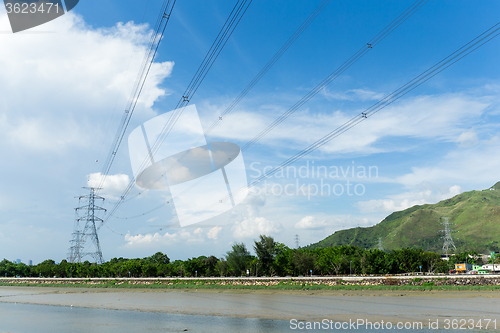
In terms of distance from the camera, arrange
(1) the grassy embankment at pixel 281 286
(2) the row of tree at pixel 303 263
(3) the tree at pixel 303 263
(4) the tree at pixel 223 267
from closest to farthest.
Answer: (1) the grassy embankment at pixel 281 286 → (2) the row of tree at pixel 303 263 → (3) the tree at pixel 303 263 → (4) the tree at pixel 223 267

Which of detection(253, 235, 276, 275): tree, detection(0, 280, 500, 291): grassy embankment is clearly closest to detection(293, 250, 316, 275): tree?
detection(253, 235, 276, 275): tree

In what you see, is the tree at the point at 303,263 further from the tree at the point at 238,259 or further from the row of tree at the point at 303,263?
the tree at the point at 238,259

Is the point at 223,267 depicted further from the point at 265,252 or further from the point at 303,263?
the point at 303,263

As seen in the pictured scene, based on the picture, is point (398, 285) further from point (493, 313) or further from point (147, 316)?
point (147, 316)

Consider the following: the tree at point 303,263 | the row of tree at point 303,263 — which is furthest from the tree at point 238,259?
the tree at point 303,263

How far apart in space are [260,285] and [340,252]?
3031 cm

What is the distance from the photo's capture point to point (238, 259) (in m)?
95.8

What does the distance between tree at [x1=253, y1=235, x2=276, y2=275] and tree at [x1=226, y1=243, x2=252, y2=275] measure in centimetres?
595

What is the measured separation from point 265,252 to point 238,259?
9.61 meters

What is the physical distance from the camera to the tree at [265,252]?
90.1m

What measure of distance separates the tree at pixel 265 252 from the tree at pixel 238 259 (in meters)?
5.95

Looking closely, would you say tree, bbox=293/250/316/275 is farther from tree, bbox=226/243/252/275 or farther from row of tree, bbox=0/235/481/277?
tree, bbox=226/243/252/275

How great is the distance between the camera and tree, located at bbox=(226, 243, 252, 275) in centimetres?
9494

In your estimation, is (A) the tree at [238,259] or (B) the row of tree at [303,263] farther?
(A) the tree at [238,259]
